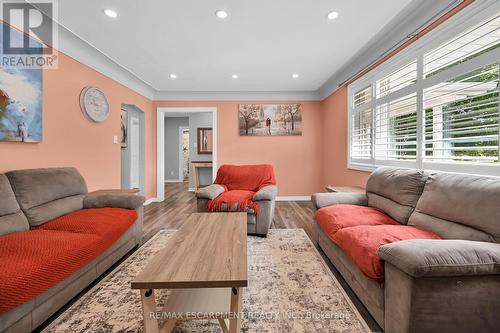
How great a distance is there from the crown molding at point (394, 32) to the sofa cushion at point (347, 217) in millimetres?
1928

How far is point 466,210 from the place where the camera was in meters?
1.50

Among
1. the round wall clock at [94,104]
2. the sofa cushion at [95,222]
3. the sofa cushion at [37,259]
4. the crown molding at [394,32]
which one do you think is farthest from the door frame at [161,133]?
the sofa cushion at [37,259]

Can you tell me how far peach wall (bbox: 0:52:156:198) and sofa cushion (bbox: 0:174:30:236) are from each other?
15.0 inches

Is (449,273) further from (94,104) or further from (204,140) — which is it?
(204,140)

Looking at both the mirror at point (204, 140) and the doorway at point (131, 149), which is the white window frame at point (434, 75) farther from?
the mirror at point (204, 140)

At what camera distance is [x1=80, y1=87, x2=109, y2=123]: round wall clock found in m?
3.02

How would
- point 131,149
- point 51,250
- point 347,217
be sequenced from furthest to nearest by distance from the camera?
1. point 131,149
2. point 347,217
3. point 51,250

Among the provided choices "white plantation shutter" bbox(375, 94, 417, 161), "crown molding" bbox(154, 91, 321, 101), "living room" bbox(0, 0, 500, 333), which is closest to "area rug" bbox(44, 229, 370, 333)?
"living room" bbox(0, 0, 500, 333)

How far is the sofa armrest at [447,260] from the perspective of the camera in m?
1.10

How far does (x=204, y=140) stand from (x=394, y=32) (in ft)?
17.7

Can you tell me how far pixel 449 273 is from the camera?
1110 mm

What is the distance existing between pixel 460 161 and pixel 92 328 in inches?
121

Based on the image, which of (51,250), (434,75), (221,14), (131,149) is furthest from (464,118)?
(131,149)
